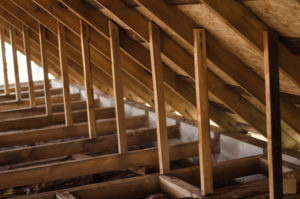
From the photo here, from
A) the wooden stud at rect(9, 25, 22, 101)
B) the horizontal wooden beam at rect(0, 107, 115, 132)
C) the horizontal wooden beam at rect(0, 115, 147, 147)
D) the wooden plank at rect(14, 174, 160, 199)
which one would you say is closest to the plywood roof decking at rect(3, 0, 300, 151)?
the horizontal wooden beam at rect(0, 115, 147, 147)

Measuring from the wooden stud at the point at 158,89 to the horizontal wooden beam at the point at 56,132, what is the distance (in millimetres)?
1945

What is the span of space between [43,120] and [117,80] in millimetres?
2222

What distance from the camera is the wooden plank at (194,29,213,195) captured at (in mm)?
2666

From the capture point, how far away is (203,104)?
9.01ft

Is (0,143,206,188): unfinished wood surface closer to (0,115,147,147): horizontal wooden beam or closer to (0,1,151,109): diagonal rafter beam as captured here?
(0,115,147,147): horizontal wooden beam

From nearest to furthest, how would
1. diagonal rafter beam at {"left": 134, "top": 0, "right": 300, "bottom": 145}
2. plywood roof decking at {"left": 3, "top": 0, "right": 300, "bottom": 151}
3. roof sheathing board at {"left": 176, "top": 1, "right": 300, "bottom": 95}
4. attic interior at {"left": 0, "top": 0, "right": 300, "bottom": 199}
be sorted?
plywood roof decking at {"left": 3, "top": 0, "right": 300, "bottom": 151}
attic interior at {"left": 0, "top": 0, "right": 300, "bottom": 199}
roof sheathing board at {"left": 176, "top": 1, "right": 300, "bottom": 95}
diagonal rafter beam at {"left": 134, "top": 0, "right": 300, "bottom": 145}

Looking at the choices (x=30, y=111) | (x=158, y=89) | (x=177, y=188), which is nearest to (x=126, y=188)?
(x=177, y=188)

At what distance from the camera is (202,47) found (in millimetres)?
2666

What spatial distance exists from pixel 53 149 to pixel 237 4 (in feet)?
8.96

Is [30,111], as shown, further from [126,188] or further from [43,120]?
[126,188]

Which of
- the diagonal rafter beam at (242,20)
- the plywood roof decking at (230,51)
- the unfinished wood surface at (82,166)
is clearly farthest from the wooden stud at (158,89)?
the diagonal rafter beam at (242,20)

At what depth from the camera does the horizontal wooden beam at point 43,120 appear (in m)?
5.41

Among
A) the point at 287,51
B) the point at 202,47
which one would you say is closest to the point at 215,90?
the point at 202,47

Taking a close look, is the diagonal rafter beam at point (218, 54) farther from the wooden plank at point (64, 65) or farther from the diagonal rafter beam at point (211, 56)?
the wooden plank at point (64, 65)
